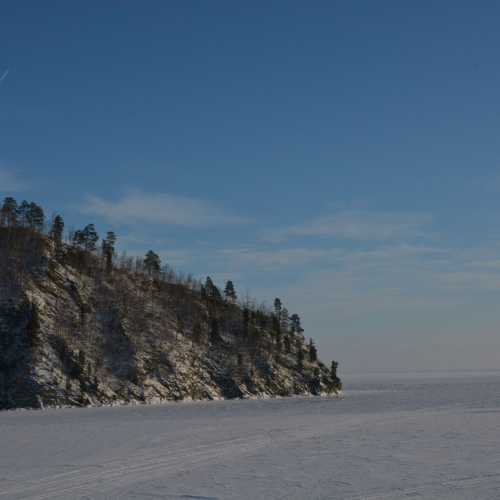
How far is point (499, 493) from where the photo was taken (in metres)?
20.4

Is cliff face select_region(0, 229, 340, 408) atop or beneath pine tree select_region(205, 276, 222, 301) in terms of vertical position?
beneath

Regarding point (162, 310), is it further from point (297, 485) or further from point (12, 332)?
point (297, 485)

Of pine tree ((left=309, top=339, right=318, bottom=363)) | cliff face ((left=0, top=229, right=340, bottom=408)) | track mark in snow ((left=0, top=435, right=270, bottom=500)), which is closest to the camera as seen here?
track mark in snow ((left=0, top=435, right=270, bottom=500))

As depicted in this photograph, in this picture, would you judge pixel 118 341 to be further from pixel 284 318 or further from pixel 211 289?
pixel 284 318

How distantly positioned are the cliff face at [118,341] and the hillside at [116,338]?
212 millimetres

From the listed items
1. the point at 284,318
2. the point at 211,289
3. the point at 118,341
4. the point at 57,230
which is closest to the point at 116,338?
the point at 118,341

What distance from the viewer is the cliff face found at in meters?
93.6

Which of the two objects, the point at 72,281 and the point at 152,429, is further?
the point at 72,281

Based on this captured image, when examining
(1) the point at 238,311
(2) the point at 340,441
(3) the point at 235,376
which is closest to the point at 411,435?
(2) the point at 340,441

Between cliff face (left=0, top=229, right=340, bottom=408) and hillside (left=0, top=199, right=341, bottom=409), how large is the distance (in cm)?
21

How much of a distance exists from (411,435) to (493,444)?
6834mm

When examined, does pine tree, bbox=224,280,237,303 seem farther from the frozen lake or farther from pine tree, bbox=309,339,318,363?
the frozen lake

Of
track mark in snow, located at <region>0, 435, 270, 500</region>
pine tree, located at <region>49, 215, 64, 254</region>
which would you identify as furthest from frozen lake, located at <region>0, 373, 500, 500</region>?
pine tree, located at <region>49, 215, 64, 254</region>

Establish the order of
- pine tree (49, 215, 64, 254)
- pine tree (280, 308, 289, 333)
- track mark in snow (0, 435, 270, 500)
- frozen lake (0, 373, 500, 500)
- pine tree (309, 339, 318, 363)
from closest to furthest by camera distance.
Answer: frozen lake (0, 373, 500, 500) < track mark in snow (0, 435, 270, 500) < pine tree (49, 215, 64, 254) < pine tree (309, 339, 318, 363) < pine tree (280, 308, 289, 333)
